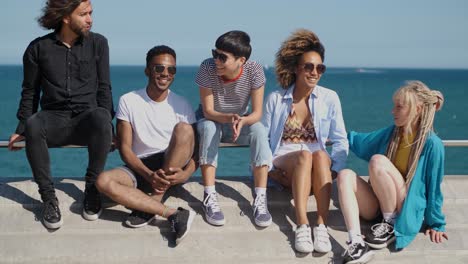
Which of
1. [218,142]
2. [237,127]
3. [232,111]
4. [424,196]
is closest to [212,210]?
[218,142]

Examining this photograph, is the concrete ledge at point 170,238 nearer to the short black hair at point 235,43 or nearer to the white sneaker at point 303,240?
the white sneaker at point 303,240

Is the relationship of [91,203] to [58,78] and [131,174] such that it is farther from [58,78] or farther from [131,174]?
[58,78]

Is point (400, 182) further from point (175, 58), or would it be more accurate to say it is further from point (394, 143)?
point (175, 58)

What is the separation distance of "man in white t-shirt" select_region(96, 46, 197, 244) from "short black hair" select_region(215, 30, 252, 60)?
46 centimetres

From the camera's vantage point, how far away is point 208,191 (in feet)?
15.7

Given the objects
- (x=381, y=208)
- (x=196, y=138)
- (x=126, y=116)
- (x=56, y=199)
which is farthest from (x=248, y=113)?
(x=56, y=199)

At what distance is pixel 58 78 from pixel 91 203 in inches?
39.5

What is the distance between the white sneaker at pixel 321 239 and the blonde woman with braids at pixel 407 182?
17 cm

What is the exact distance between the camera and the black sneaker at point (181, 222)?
4.45 m

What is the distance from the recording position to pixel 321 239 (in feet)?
14.6

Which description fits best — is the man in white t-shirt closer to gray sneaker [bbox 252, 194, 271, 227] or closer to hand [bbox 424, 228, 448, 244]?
gray sneaker [bbox 252, 194, 271, 227]

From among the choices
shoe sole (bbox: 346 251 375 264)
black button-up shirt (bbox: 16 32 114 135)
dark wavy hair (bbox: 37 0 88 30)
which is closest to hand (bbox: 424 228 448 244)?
shoe sole (bbox: 346 251 375 264)

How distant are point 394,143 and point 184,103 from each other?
1.66 m

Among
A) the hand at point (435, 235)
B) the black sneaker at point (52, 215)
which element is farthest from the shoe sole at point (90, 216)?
the hand at point (435, 235)
